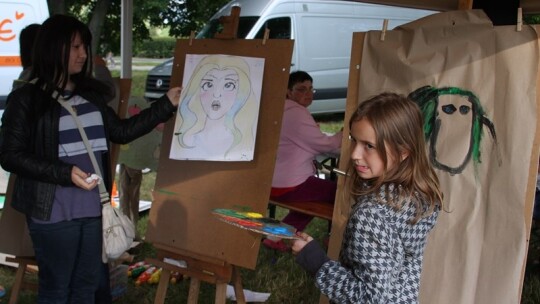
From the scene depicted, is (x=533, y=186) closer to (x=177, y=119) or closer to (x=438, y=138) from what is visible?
(x=438, y=138)

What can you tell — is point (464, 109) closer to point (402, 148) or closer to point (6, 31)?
point (402, 148)

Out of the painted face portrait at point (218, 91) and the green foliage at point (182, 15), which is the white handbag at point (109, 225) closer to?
the painted face portrait at point (218, 91)

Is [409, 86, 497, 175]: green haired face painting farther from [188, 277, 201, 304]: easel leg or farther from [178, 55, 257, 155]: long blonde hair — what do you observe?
[188, 277, 201, 304]: easel leg

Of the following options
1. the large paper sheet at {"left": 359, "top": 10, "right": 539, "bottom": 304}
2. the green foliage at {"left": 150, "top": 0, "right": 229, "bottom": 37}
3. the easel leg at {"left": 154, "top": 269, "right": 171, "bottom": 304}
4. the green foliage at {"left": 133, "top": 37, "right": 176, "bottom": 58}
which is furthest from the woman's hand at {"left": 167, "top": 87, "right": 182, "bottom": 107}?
the green foliage at {"left": 133, "top": 37, "right": 176, "bottom": 58}

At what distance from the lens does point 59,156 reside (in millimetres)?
2344

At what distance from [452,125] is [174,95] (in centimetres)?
128

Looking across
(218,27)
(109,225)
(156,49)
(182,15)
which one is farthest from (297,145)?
(156,49)

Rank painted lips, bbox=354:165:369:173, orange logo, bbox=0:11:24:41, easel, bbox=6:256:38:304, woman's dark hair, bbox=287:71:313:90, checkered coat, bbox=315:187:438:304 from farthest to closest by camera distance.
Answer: orange logo, bbox=0:11:24:41
woman's dark hair, bbox=287:71:313:90
easel, bbox=6:256:38:304
painted lips, bbox=354:165:369:173
checkered coat, bbox=315:187:438:304

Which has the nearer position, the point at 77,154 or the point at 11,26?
the point at 77,154

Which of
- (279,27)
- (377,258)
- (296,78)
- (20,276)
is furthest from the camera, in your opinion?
(279,27)

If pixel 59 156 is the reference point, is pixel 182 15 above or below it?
above

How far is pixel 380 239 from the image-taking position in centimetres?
151

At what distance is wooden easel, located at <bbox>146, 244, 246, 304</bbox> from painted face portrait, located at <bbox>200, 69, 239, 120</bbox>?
0.68 meters

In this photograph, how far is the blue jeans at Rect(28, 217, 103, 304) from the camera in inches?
92.4
